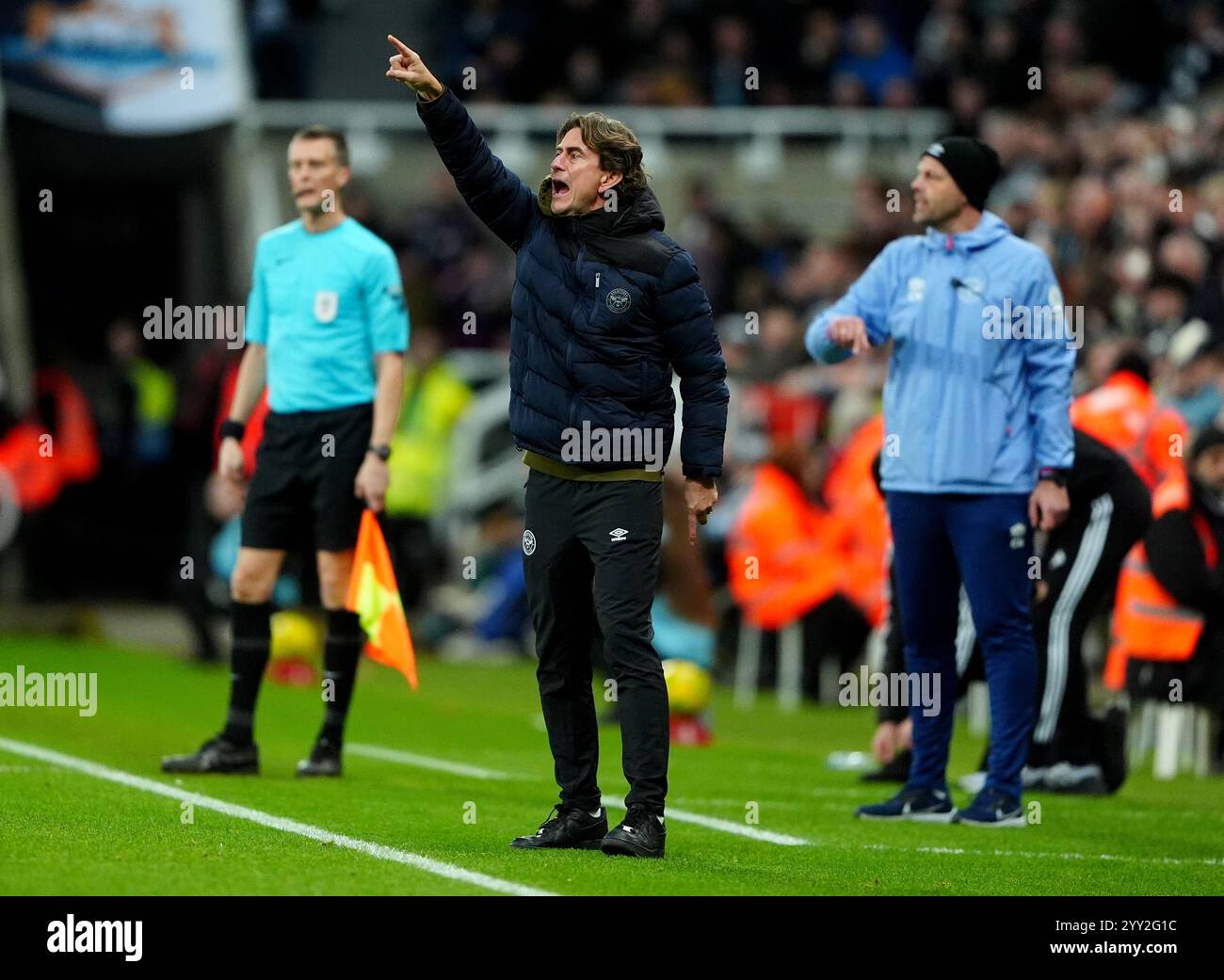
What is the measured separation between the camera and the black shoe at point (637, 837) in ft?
24.7

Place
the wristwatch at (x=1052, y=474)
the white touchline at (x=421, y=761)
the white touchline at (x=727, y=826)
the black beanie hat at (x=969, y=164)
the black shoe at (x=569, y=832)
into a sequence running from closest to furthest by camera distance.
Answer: the black shoe at (x=569, y=832), the white touchline at (x=727, y=826), the wristwatch at (x=1052, y=474), the black beanie hat at (x=969, y=164), the white touchline at (x=421, y=761)

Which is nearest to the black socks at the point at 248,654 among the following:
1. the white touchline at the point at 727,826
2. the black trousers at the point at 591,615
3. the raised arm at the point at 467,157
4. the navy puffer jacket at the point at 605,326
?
the white touchline at the point at 727,826

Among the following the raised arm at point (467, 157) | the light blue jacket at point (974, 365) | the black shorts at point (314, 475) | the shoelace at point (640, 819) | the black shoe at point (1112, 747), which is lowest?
the black shoe at point (1112, 747)

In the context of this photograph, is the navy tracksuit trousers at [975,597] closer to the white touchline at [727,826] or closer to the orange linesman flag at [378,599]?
the white touchline at [727,826]

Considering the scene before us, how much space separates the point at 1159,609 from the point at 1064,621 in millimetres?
1666

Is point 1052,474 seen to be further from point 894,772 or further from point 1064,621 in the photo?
point 894,772

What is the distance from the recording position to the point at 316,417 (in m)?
9.70

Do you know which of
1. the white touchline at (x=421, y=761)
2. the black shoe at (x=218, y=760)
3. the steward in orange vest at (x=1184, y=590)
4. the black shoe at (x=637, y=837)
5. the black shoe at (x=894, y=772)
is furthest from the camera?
the steward in orange vest at (x=1184, y=590)

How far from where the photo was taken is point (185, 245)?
23.0 metres

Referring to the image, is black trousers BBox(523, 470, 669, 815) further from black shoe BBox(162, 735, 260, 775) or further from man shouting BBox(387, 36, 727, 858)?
black shoe BBox(162, 735, 260, 775)

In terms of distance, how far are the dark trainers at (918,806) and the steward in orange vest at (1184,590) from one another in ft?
10.3

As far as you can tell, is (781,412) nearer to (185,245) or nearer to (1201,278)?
(1201,278)

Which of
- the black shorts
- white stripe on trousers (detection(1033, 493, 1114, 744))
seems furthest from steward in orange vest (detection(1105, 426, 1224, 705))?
the black shorts

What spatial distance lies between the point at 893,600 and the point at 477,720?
362 centimetres
